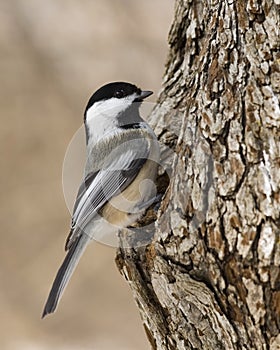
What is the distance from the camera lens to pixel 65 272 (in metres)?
1.27

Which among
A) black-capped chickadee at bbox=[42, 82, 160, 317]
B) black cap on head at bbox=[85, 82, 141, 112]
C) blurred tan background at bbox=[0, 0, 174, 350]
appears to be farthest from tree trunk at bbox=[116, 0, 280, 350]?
blurred tan background at bbox=[0, 0, 174, 350]

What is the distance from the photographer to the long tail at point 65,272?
4.07 feet

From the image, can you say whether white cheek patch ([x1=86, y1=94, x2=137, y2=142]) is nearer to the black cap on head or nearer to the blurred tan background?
the black cap on head

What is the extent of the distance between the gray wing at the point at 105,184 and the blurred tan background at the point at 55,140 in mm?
1042

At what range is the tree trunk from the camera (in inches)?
38.7

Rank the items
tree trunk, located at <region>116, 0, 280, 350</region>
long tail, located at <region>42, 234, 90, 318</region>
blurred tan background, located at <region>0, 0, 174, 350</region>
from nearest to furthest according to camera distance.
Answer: tree trunk, located at <region>116, 0, 280, 350</region>, long tail, located at <region>42, 234, 90, 318</region>, blurred tan background, located at <region>0, 0, 174, 350</region>

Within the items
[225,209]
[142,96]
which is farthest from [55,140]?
[225,209]

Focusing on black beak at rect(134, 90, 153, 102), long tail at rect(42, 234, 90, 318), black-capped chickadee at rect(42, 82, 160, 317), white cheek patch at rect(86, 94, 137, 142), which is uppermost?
black beak at rect(134, 90, 153, 102)

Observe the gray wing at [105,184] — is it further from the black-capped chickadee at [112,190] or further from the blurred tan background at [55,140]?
the blurred tan background at [55,140]

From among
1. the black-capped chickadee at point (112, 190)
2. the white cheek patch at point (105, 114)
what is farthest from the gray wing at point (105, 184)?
the white cheek patch at point (105, 114)

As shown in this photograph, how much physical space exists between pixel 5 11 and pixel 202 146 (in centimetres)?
184

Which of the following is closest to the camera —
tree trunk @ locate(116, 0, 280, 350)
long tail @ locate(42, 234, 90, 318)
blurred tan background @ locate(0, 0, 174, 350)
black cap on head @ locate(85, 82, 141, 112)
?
tree trunk @ locate(116, 0, 280, 350)

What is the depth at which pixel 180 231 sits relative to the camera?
1.06m

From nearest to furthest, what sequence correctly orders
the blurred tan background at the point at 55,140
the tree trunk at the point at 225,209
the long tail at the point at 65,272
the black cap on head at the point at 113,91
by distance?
the tree trunk at the point at 225,209 → the long tail at the point at 65,272 → the black cap on head at the point at 113,91 → the blurred tan background at the point at 55,140
